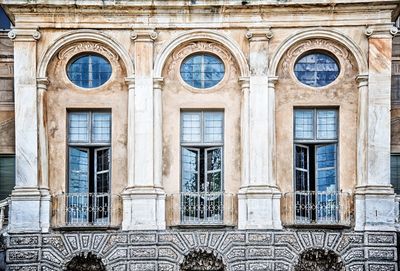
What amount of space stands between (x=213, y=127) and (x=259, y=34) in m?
2.74

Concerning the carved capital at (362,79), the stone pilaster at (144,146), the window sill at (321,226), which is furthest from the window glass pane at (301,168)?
the stone pilaster at (144,146)

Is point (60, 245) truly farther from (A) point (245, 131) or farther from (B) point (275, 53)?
(B) point (275, 53)

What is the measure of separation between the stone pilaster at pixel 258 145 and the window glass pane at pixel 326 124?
4.11ft

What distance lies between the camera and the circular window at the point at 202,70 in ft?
91.4

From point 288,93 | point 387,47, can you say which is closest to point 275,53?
point 288,93

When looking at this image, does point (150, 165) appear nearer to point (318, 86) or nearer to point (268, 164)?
point (268, 164)

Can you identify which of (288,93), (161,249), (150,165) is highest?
(288,93)

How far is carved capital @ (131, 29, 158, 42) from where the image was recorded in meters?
27.6

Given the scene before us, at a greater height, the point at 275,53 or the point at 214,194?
the point at 275,53

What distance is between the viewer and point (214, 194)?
27469 millimetres

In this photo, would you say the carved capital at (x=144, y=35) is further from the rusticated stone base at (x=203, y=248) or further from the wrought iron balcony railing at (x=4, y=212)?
the wrought iron balcony railing at (x=4, y=212)

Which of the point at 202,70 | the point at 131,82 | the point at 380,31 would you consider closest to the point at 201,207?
the point at 202,70

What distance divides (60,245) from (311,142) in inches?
280

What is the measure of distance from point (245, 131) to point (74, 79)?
15.6 feet
